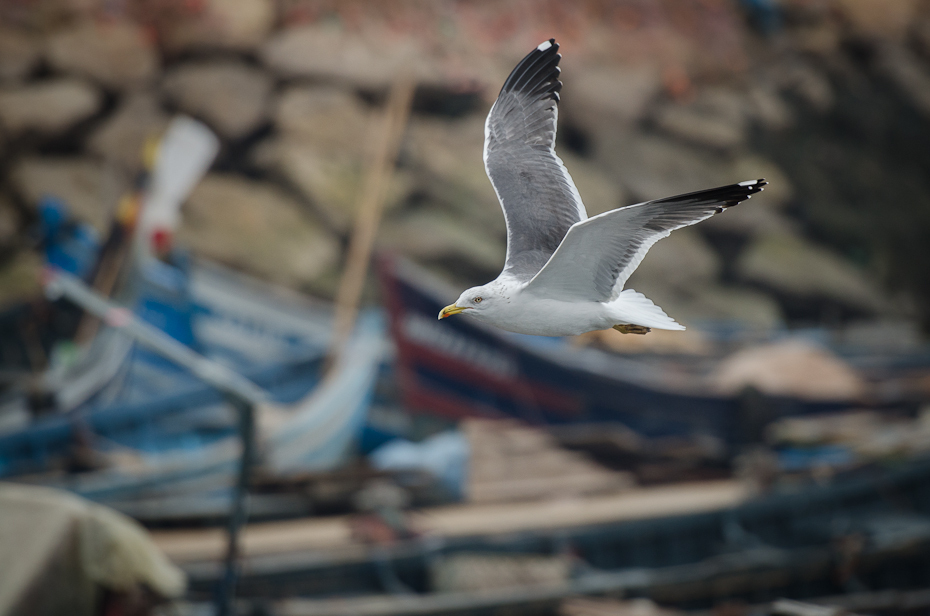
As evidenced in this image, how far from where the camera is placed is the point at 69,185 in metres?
5.83

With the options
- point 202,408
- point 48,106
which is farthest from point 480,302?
point 48,106

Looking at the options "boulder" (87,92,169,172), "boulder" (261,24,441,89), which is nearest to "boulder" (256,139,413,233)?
"boulder" (261,24,441,89)

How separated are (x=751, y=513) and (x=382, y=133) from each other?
478 centimetres

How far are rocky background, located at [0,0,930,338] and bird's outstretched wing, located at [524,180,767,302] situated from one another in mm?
5256

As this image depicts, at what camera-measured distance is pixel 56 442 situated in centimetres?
538

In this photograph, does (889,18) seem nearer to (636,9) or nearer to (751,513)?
(636,9)

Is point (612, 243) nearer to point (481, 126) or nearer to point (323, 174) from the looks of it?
point (323, 174)

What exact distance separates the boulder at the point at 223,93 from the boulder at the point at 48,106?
0.63m

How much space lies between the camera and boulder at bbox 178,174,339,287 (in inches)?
239

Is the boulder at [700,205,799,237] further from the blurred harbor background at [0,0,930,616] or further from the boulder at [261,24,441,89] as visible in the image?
the boulder at [261,24,441,89]

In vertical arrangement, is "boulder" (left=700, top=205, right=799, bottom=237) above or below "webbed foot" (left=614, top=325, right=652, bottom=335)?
above

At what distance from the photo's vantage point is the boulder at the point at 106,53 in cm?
611

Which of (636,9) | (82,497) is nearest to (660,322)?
(82,497)

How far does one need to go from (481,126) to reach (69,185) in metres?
3.47
